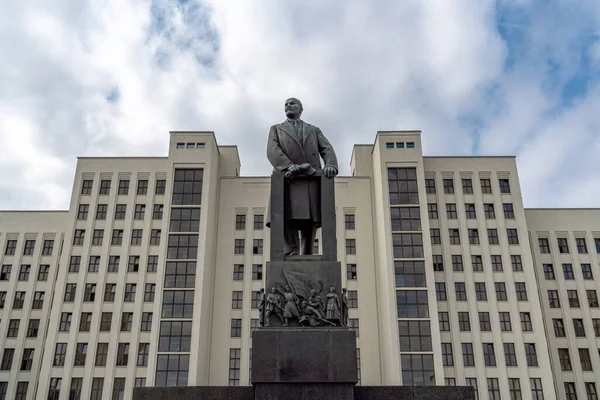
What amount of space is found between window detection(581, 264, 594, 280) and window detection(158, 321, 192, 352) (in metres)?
43.4

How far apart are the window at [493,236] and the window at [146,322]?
121ft

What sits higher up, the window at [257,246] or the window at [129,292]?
the window at [257,246]

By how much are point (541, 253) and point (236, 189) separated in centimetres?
3556

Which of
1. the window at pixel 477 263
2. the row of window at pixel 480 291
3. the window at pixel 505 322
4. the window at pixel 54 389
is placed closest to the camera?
the window at pixel 54 389

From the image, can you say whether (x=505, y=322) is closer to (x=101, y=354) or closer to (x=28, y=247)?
(x=101, y=354)

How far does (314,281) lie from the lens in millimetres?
12094

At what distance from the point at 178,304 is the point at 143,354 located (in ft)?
19.3

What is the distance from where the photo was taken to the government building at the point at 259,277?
2071 inches

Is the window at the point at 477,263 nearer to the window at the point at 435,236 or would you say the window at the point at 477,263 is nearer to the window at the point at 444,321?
the window at the point at 435,236

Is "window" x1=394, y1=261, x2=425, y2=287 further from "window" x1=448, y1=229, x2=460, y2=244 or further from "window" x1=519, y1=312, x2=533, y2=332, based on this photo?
"window" x1=519, y1=312, x2=533, y2=332

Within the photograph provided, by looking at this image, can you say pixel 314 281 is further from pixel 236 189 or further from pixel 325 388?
pixel 236 189

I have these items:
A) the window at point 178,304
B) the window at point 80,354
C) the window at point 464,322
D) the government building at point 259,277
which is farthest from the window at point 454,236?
the window at point 80,354

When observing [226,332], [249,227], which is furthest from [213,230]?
[226,332]

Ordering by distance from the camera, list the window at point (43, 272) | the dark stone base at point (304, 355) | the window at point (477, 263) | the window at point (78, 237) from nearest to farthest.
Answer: the dark stone base at point (304, 355), the window at point (477, 263), the window at point (78, 237), the window at point (43, 272)
